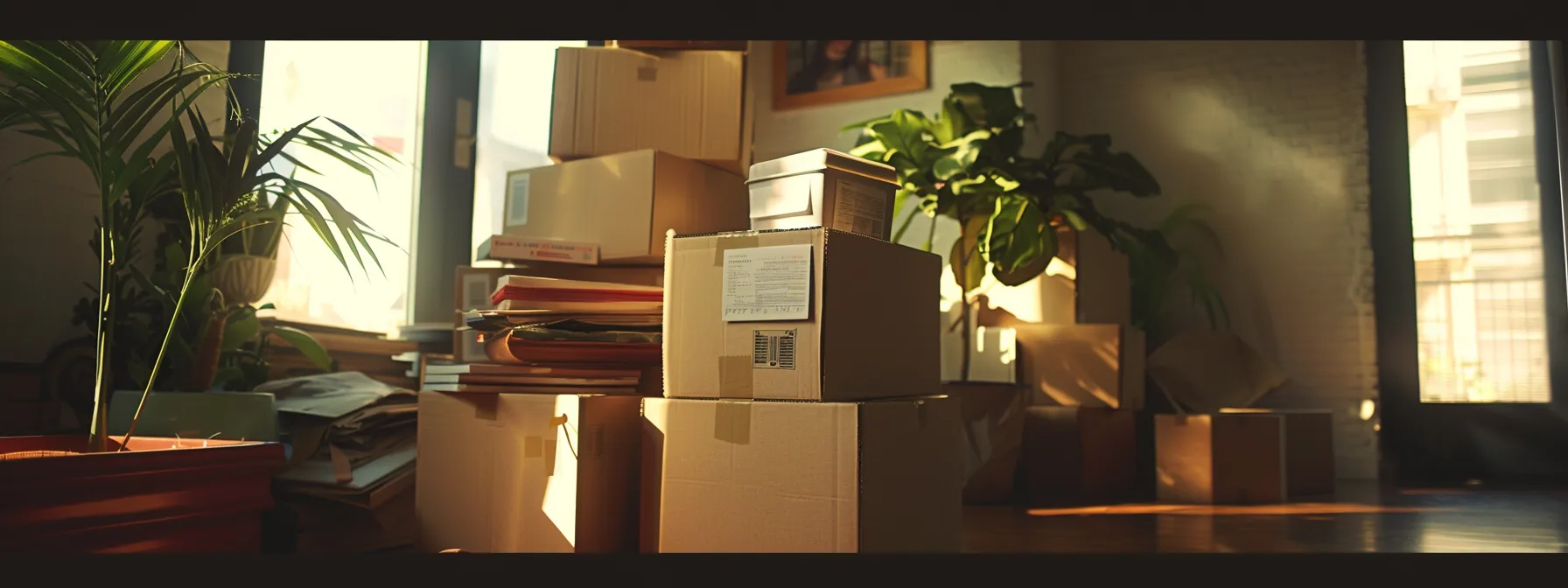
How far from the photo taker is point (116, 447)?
68.3 inches

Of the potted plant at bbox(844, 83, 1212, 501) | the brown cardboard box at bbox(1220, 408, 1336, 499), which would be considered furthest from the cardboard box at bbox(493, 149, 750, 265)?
the brown cardboard box at bbox(1220, 408, 1336, 499)

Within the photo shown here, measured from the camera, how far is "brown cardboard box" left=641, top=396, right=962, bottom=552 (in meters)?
1.58

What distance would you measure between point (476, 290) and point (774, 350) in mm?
1023

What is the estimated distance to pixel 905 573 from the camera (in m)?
1.52

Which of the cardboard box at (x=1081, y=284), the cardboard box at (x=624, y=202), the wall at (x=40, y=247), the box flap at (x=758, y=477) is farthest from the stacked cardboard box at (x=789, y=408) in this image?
the cardboard box at (x=1081, y=284)

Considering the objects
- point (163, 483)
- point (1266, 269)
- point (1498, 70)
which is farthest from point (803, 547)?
point (1498, 70)

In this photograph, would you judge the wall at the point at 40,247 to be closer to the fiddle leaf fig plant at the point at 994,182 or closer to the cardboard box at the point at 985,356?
the fiddle leaf fig plant at the point at 994,182

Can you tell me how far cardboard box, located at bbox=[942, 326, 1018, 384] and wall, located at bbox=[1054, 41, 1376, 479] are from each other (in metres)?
1.20

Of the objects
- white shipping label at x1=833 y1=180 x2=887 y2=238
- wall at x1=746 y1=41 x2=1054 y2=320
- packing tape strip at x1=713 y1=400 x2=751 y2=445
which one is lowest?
packing tape strip at x1=713 y1=400 x2=751 y2=445

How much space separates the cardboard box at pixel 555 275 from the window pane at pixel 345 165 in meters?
0.53

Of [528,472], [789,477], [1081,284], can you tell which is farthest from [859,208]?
[1081,284]

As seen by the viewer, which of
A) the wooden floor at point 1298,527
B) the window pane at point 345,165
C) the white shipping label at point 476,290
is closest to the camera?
the wooden floor at point 1298,527

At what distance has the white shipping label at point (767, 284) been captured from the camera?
1.62 meters

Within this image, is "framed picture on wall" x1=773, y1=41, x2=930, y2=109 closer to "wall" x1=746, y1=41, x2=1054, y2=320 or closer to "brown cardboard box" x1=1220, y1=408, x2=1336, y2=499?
"wall" x1=746, y1=41, x2=1054, y2=320
